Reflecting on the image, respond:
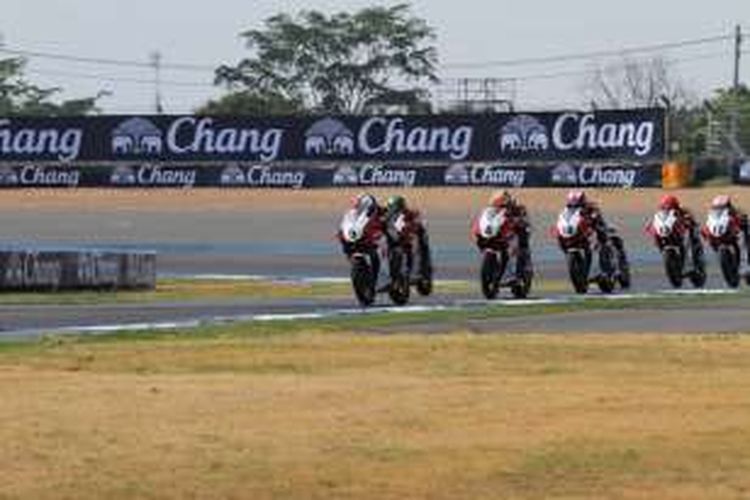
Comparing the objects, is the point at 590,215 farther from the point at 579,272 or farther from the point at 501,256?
the point at 501,256

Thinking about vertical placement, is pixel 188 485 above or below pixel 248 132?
below

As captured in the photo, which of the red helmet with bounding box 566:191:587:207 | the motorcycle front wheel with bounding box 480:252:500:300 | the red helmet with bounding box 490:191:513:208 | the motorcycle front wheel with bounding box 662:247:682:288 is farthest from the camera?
the motorcycle front wheel with bounding box 662:247:682:288

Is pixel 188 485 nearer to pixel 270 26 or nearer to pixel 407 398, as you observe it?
pixel 407 398

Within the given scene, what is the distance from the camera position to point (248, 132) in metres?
64.2

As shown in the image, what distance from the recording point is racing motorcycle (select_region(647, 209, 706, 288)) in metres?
29.4

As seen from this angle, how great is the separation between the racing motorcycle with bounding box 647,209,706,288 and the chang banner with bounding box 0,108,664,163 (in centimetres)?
2894

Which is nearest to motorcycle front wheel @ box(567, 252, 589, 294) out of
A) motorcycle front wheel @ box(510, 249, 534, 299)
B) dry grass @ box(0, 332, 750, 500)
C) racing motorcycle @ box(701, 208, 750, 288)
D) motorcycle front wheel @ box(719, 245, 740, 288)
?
motorcycle front wheel @ box(510, 249, 534, 299)

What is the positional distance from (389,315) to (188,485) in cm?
1301

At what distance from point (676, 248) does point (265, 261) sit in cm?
1301

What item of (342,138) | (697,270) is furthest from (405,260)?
(342,138)

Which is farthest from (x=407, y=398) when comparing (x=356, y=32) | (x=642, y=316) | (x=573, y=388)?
(x=356, y=32)

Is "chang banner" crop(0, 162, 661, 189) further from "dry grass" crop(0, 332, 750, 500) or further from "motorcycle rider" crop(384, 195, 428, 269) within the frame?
"dry grass" crop(0, 332, 750, 500)

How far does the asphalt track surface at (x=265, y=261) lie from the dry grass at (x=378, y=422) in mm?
3907

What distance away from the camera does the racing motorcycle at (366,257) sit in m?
25.1
